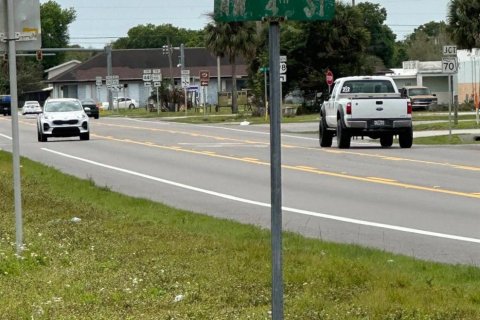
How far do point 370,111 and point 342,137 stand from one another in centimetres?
146

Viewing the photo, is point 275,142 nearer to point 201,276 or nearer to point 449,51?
point 201,276

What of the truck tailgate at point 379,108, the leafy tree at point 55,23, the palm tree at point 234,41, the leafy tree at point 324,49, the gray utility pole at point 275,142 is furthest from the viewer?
the leafy tree at point 55,23

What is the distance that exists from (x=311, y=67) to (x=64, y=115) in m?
38.2

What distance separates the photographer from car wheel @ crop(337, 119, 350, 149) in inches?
1347

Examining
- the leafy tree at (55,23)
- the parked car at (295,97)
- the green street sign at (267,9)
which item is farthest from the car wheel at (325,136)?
the leafy tree at (55,23)

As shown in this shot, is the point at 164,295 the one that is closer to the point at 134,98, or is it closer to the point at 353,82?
the point at 353,82

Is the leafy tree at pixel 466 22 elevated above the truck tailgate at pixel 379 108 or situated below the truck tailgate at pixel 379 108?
above

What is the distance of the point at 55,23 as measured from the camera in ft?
561

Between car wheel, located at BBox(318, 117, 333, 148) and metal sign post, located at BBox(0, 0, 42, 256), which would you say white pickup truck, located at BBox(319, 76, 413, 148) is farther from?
metal sign post, located at BBox(0, 0, 42, 256)

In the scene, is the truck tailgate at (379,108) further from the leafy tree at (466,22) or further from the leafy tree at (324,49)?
the leafy tree at (324,49)

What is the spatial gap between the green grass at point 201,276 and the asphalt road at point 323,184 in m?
1.53

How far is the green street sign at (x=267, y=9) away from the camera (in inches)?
235

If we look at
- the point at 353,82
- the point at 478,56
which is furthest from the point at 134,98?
the point at 353,82

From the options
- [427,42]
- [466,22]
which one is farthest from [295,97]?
[427,42]
